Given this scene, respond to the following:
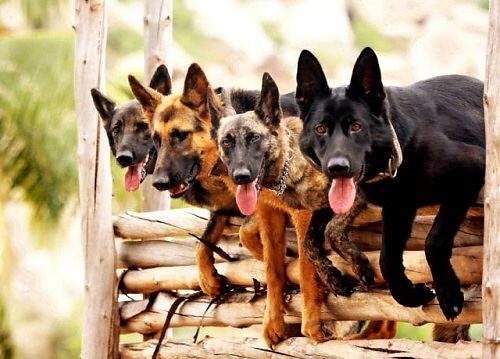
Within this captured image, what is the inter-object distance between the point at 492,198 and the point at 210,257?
2.61m

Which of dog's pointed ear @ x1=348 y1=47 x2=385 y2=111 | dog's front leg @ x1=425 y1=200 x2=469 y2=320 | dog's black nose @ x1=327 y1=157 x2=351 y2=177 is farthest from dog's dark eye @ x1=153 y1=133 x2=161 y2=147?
dog's front leg @ x1=425 y1=200 x2=469 y2=320

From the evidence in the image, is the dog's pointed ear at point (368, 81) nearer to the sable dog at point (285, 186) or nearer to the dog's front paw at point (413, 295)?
the sable dog at point (285, 186)

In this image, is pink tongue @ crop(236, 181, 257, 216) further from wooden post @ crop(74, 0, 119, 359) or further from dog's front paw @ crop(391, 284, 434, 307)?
wooden post @ crop(74, 0, 119, 359)

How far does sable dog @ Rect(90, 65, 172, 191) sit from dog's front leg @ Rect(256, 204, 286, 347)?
0.92 metres

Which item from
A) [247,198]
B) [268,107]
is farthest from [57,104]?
[247,198]

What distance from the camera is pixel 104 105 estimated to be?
7328 mm

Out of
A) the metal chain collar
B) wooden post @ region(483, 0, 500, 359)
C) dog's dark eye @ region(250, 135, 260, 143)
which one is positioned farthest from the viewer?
the metal chain collar

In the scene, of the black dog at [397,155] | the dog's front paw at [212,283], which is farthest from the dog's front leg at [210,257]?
the black dog at [397,155]

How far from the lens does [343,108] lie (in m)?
5.12

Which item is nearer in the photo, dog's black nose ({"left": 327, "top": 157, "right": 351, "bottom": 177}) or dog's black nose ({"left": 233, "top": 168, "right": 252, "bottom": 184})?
dog's black nose ({"left": 327, "top": 157, "right": 351, "bottom": 177})

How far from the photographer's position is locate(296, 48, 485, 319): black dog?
16.6 ft

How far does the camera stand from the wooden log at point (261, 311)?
5.59m

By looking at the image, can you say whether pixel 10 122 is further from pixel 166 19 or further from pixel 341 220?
pixel 341 220

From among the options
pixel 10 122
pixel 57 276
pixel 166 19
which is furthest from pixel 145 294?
pixel 57 276
